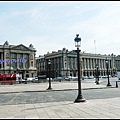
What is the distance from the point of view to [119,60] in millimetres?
192750

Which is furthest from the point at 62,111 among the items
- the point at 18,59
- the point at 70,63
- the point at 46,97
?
the point at 70,63

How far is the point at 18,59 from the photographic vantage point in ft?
421

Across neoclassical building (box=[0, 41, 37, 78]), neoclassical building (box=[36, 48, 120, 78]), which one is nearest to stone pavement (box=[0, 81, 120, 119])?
neoclassical building (box=[0, 41, 37, 78])

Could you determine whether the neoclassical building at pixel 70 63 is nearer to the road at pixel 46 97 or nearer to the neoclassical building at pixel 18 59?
the neoclassical building at pixel 18 59

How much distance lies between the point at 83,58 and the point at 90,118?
499ft

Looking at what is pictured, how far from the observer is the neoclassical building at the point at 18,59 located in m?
120

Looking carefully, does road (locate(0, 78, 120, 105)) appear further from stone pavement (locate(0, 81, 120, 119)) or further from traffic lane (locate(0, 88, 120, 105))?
stone pavement (locate(0, 81, 120, 119))

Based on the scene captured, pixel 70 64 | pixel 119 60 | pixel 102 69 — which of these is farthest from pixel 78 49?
pixel 119 60

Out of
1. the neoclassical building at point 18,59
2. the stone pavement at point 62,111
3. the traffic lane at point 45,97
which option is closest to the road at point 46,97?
the traffic lane at point 45,97

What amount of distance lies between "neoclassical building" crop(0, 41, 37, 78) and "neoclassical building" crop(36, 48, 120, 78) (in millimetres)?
22565

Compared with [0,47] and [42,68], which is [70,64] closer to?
[42,68]

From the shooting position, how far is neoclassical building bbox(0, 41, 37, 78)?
120062 millimetres

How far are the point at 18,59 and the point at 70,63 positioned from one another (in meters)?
42.1

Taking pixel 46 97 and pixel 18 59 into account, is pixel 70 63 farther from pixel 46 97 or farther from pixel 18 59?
pixel 46 97
